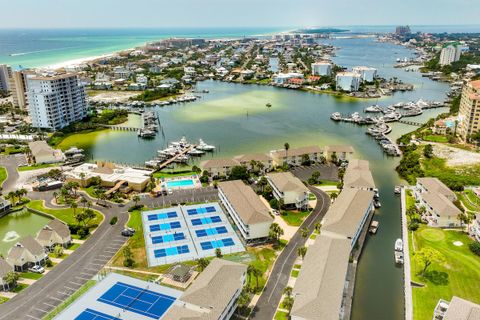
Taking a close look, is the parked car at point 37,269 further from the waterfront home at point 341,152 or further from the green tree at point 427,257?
the waterfront home at point 341,152

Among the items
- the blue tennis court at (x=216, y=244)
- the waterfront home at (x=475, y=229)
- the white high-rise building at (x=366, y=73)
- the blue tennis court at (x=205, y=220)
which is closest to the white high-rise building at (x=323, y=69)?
the white high-rise building at (x=366, y=73)

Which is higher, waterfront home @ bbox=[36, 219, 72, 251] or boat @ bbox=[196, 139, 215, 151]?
waterfront home @ bbox=[36, 219, 72, 251]

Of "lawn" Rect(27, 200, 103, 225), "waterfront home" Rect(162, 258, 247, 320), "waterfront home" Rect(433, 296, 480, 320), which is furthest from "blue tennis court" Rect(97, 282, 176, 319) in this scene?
"waterfront home" Rect(433, 296, 480, 320)

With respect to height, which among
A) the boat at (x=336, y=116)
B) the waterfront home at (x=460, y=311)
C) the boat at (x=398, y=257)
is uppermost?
the waterfront home at (x=460, y=311)

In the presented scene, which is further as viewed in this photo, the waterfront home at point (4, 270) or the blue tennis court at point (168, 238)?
the blue tennis court at point (168, 238)

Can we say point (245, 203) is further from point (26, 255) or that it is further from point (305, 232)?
point (26, 255)

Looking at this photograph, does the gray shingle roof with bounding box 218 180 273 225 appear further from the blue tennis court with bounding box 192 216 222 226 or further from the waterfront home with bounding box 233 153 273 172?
the waterfront home with bounding box 233 153 273 172

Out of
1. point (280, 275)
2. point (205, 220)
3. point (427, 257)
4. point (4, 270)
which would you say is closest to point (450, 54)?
point (427, 257)
